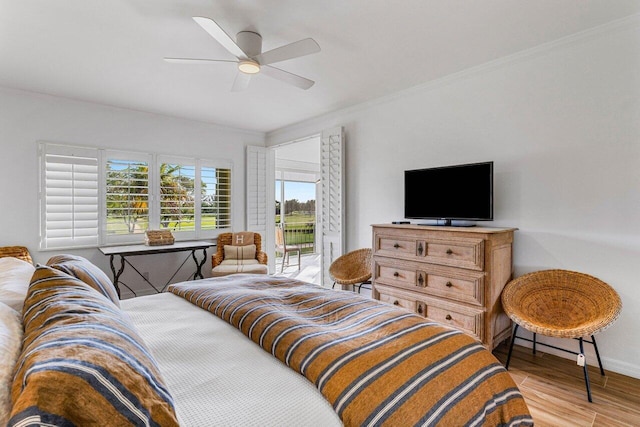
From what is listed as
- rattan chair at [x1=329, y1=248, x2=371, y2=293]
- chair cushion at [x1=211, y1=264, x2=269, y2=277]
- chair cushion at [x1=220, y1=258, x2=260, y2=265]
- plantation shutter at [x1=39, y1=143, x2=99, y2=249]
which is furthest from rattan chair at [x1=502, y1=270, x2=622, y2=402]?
plantation shutter at [x1=39, y1=143, x2=99, y2=249]

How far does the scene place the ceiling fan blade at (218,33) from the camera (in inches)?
73.6

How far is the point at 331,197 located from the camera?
430 cm

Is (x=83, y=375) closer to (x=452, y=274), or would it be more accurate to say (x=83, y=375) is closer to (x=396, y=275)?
(x=452, y=274)

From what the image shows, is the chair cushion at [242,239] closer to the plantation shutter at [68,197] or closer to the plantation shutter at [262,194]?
the plantation shutter at [262,194]

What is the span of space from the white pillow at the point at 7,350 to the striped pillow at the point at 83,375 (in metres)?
0.02

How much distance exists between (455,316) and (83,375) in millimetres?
2562

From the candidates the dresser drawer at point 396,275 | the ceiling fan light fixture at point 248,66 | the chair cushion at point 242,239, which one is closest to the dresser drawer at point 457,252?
the dresser drawer at point 396,275

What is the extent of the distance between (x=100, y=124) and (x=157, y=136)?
0.67 metres

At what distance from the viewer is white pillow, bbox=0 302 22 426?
628 millimetres

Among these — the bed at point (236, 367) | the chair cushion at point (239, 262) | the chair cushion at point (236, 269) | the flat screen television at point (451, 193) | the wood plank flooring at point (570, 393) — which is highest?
the flat screen television at point (451, 193)

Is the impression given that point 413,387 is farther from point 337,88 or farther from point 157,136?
point 157,136

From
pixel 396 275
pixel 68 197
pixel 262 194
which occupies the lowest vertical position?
pixel 396 275

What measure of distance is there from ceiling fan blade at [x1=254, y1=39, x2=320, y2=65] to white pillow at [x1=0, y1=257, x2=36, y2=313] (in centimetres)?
194

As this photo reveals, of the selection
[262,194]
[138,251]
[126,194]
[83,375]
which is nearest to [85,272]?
[83,375]
